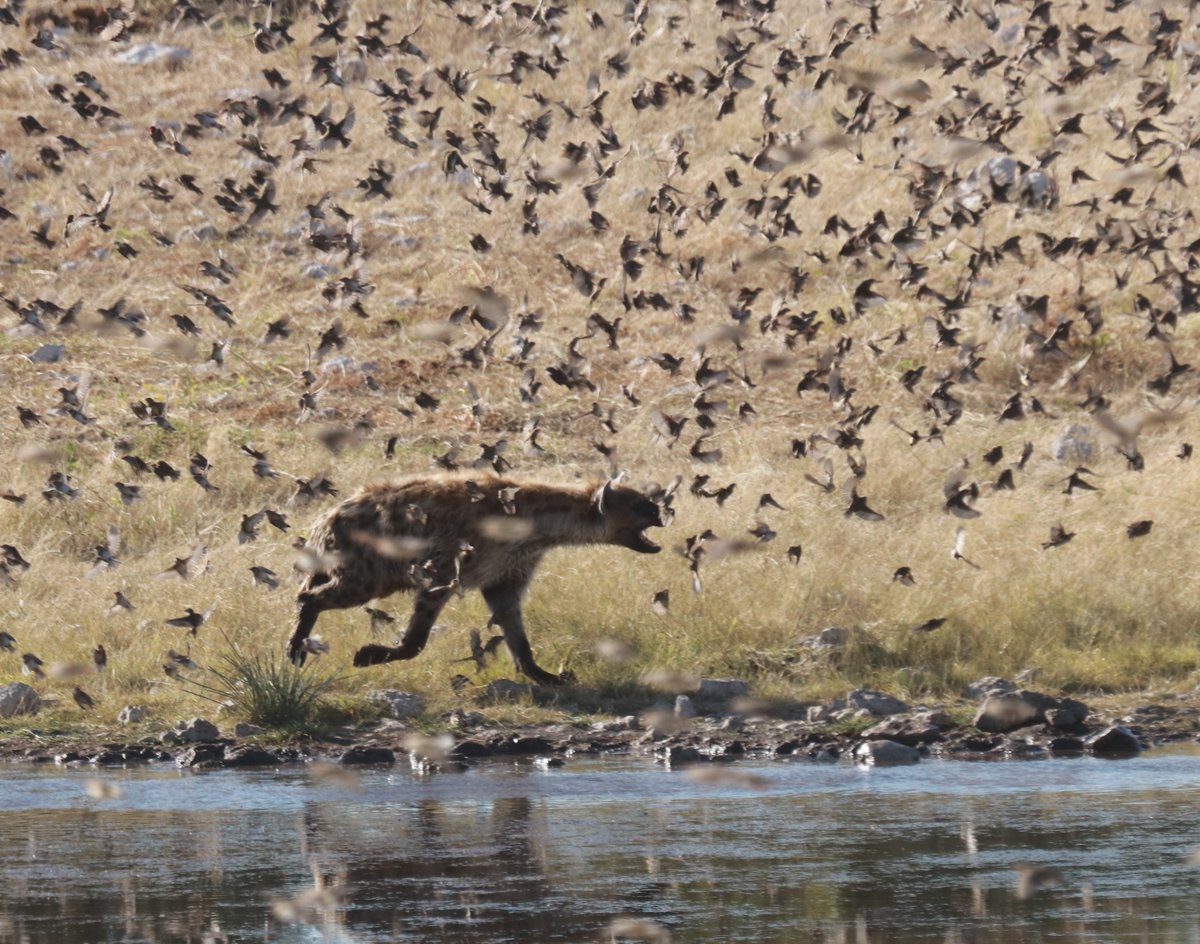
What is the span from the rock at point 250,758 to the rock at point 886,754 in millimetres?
2593

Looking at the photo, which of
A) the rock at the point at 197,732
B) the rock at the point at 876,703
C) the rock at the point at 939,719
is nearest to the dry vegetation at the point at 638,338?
the rock at the point at 197,732

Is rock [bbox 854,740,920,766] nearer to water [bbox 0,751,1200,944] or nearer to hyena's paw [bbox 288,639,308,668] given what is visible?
water [bbox 0,751,1200,944]

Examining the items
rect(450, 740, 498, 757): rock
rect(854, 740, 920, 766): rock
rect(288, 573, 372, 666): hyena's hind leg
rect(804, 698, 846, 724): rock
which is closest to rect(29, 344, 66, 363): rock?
rect(288, 573, 372, 666): hyena's hind leg

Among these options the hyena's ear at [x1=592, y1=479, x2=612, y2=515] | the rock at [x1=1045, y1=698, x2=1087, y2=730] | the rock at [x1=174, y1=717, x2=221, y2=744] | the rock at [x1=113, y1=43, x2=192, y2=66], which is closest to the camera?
the rock at [x1=1045, y1=698, x2=1087, y2=730]

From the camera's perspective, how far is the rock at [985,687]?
9.75 metres

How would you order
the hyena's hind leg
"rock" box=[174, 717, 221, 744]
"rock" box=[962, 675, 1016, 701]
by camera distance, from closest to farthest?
"rock" box=[174, 717, 221, 744] < "rock" box=[962, 675, 1016, 701] < the hyena's hind leg

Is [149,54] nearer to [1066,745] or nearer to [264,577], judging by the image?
[264,577]

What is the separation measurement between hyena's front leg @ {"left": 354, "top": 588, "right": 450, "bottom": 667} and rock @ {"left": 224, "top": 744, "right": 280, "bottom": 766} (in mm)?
1453

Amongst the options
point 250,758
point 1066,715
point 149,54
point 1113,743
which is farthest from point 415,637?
point 149,54

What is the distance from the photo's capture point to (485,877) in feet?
20.6

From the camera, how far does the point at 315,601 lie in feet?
35.0

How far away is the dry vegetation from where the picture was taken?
10805 mm

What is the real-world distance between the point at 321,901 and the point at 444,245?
16.9 metres

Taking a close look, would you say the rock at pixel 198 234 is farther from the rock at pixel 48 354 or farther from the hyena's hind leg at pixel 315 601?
the hyena's hind leg at pixel 315 601
